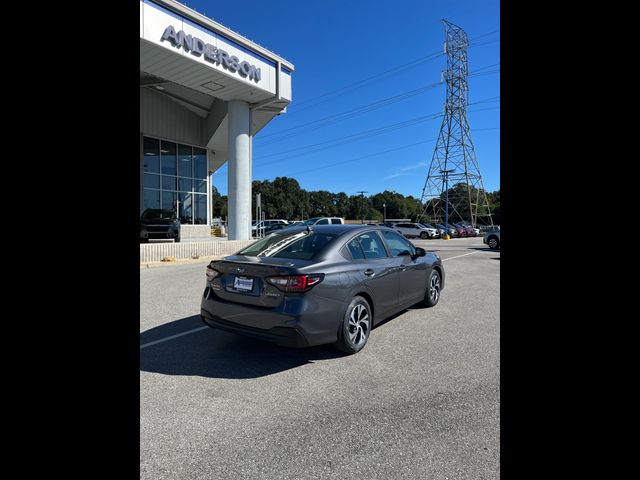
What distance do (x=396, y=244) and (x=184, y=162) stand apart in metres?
22.4

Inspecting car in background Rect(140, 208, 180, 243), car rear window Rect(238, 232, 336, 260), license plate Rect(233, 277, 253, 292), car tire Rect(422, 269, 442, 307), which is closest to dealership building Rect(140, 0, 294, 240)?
car in background Rect(140, 208, 180, 243)

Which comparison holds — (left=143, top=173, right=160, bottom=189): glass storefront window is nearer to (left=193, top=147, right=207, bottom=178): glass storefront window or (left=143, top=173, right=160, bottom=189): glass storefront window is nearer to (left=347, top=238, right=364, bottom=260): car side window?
(left=193, top=147, right=207, bottom=178): glass storefront window

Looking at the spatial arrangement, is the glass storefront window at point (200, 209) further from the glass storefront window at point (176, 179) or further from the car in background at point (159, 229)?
the car in background at point (159, 229)

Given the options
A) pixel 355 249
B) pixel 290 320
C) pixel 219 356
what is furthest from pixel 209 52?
pixel 290 320

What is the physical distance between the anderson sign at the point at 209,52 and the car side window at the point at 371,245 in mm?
12449

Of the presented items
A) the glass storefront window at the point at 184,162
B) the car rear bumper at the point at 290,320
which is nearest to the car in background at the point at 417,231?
the glass storefront window at the point at 184,162

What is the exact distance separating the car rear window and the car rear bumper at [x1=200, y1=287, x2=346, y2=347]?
66 cm

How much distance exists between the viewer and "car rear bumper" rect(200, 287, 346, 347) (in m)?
3.76

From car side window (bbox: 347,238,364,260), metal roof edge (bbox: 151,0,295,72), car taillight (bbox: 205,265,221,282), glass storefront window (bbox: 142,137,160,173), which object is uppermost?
metal roof edge (bbox: 151,0,295,72)
